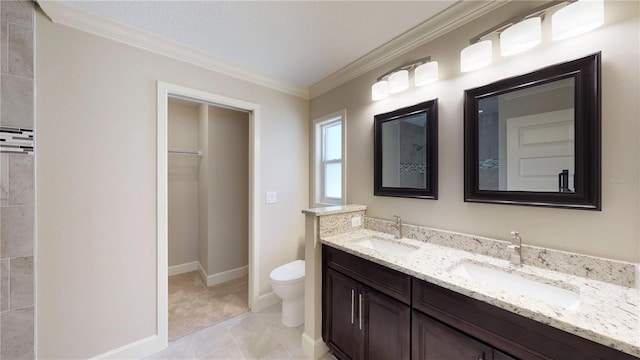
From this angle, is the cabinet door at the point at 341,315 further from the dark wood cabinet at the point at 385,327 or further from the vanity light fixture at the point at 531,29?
the vanity light fixture at the point at 531,29

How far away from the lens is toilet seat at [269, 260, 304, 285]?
6.90ft

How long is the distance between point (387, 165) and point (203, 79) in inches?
71.8

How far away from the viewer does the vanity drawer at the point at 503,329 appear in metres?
0.75

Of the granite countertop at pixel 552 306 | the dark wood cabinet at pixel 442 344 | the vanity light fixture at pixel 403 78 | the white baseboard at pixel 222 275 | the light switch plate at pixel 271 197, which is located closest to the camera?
the granite countertop at pixel 552 306

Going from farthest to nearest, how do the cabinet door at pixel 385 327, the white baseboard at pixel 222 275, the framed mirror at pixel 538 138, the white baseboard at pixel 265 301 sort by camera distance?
1. the white baseboard at pixel 222 275
2. the white baseboard at pixel 265 301
3. the cabinet door at pixel 385 327
4. the framed mirror at pixel 538 138

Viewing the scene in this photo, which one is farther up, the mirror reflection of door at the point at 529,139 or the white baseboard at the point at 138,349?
the mirror reflection of door at the point at 529,139

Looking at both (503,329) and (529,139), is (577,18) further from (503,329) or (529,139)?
(503,329)

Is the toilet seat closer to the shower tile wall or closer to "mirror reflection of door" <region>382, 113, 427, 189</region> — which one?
"mirror reflection of door" <region>382, 113, 427, 189</region>

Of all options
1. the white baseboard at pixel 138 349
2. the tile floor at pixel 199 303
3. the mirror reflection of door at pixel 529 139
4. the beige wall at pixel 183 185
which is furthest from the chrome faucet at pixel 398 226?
the beige wall at pixel 183 185

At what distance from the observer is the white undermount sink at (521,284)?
1.03 metres

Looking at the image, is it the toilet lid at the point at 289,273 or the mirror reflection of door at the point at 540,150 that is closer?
the mirror reflection of door at the point at 540,150

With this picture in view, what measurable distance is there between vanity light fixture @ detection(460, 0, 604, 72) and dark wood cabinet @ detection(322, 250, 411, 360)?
139 cm

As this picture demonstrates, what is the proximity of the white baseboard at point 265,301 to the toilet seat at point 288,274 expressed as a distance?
0.45m

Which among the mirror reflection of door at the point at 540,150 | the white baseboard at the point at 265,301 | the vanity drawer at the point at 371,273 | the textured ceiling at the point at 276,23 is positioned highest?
the textured ceiling at the point at 276,23
